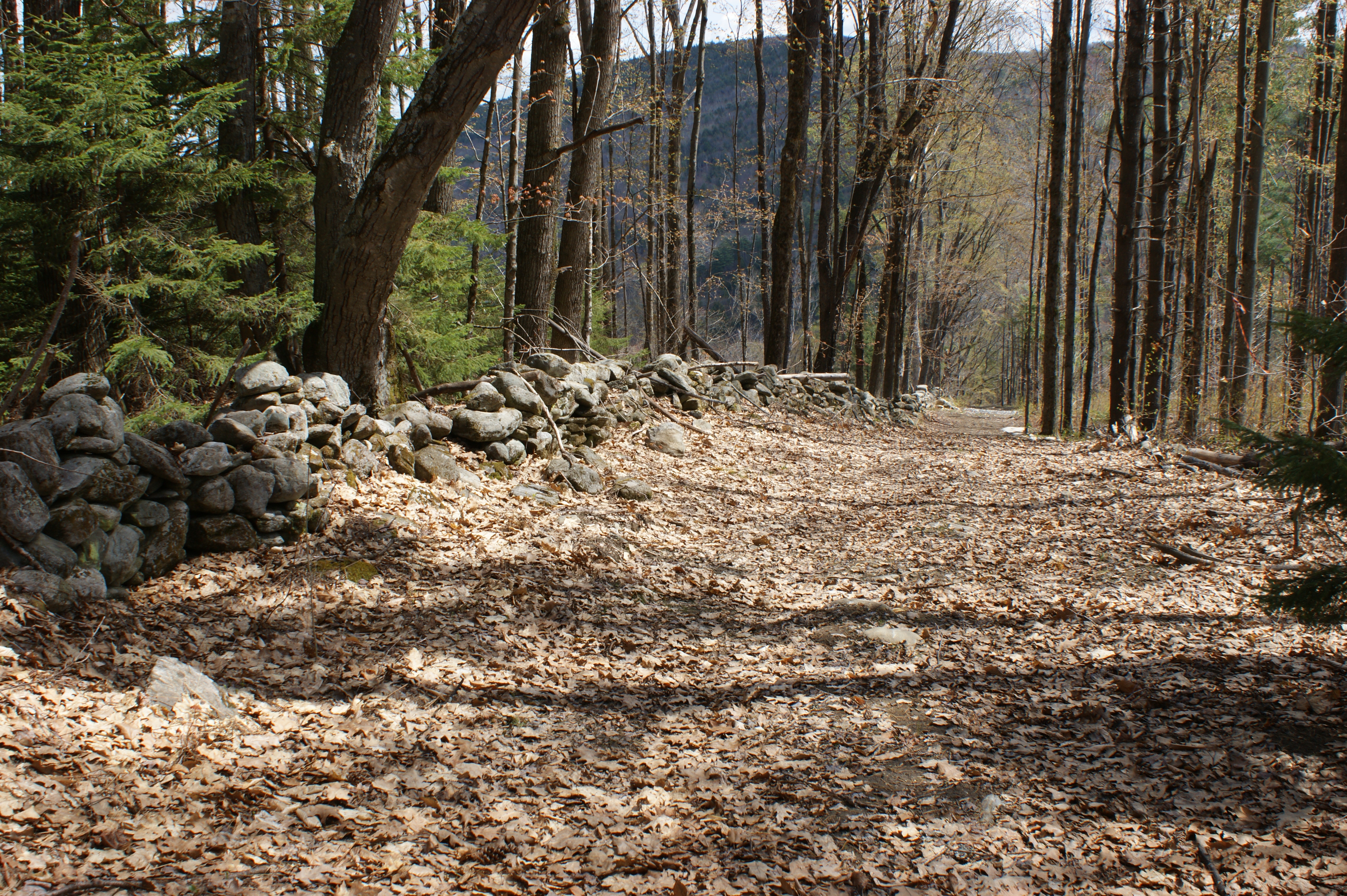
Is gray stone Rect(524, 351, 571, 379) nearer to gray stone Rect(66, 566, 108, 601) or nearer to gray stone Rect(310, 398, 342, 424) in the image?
gray stone Rect(310, 398, 342, 424)

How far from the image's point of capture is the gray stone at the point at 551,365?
26.3ft

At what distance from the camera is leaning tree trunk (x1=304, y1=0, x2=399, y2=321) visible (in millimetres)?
5816

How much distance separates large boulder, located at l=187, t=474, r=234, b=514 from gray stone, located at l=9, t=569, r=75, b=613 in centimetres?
94

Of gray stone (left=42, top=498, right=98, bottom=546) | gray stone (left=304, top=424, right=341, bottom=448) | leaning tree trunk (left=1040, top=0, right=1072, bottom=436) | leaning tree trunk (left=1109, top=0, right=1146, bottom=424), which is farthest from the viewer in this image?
leaning tree trunk (left=1040, top=0, right=1072, bottom=436)

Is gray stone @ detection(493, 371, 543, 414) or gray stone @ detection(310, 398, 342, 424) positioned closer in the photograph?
gray stone @ detection(310, 398, 342, 424)

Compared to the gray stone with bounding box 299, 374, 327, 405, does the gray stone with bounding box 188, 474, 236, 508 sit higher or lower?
lower

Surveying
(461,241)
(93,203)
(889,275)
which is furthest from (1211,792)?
(889,275)

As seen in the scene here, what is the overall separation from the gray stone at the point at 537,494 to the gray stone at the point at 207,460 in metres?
2.31

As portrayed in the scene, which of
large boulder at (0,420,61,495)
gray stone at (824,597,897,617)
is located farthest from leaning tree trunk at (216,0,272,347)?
gray stone at (824,597,897,617)

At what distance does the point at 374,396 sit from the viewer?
6.18 meters

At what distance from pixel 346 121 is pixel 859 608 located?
17.3 feet

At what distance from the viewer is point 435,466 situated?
5.95 meters

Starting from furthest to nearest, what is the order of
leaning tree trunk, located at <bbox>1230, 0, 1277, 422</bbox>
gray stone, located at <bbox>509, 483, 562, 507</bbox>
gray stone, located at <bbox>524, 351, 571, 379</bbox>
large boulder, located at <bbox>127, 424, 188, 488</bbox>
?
leaning tree trunk, located at <bbox>1230, 0, 1277, 422</bbox>
gray stone, located at <bbox>524, 351, 571, 379</bbox>
gray stone, located at <bbox>509, 483, 562, 507</bbox>
large boulder, located at <bbox>127, 424, 188, 488</bbox>

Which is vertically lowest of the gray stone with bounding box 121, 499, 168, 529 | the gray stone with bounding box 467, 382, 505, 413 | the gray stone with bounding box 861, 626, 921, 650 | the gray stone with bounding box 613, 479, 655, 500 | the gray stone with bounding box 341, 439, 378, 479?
the gray stone with bounding box 861, 626, 921, 650
